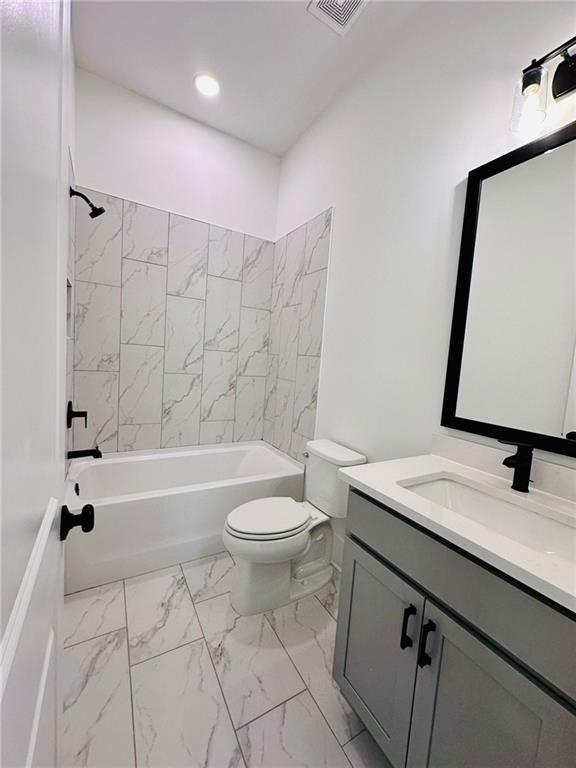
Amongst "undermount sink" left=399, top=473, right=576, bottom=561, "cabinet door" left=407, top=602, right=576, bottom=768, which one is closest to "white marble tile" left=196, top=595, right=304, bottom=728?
"cabinet door" left=407, top=602, right=576, bottom=768

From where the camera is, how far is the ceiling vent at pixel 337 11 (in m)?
1.46

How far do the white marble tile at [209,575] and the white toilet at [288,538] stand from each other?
0.17 metres

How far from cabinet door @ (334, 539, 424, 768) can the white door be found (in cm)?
82

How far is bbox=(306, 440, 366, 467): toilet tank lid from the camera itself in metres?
1.71

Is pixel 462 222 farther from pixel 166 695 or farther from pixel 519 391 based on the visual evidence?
pixel 166 695

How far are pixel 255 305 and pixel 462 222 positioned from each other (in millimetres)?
1740

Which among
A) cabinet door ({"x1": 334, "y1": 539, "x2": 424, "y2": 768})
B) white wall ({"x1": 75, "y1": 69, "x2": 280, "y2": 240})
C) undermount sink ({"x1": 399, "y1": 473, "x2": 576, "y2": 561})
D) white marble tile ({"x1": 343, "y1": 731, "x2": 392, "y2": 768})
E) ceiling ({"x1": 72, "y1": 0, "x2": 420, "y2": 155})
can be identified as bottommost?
white marble tile ({"x1": 343, "y1": 731, "x2": 392, "y2": 768})

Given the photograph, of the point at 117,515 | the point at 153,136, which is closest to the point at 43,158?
the point at 117,515

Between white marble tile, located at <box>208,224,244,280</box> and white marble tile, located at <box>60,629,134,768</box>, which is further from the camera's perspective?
white marble tile, located at <box>208,224,244,280</box>

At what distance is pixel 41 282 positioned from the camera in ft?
1.45

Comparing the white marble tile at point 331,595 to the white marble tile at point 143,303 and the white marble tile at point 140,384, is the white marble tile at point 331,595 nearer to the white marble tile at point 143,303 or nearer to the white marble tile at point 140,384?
the white marble tile at point 140,384

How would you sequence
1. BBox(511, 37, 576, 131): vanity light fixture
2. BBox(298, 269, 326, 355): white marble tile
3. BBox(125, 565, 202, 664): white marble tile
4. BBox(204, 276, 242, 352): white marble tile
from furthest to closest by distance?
BBox(204, 276, 242, 352): white marble tile < BBox(298, 269, 326, 355): white marble tile < BBox(125, 565, 202, 664): white marble tile < BBox(511, 37, 576, 131): vanity light fixture

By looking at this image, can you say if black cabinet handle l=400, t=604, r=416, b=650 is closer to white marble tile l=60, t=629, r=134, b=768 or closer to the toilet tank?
the toilet tank

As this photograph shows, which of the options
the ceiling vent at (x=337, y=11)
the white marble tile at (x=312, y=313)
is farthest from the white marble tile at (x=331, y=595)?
the ceiling vent at (x=337, y=11)
